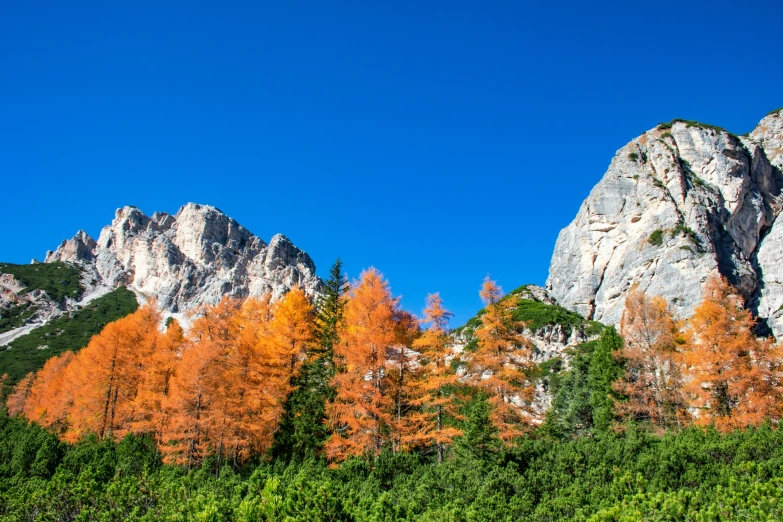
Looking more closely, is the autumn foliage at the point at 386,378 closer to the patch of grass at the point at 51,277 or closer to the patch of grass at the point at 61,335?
the patch of grass at the point at 61,335

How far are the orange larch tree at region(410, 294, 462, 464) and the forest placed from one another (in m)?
0.08

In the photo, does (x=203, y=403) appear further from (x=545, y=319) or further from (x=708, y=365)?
(x=545, y=319)

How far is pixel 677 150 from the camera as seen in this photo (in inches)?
2509

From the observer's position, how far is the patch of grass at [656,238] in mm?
55312

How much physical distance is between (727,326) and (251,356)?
2076cm

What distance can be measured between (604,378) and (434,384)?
15489 mm

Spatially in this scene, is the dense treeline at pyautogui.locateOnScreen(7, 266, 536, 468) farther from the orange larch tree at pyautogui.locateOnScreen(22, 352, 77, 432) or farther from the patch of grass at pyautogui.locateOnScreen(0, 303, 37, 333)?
the patch of grass at pyautogui.locateOnScreen(0, 303, 37, 333)

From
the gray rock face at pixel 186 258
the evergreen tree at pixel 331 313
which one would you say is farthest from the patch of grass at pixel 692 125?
the gray rock face at pixel 186 258

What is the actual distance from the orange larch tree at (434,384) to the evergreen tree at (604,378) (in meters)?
11.5

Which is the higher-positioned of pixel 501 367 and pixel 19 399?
pixel 19 399

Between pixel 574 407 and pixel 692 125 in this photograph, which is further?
pixel 692 125

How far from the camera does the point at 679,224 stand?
54875 mm

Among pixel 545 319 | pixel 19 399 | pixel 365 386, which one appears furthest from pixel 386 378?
pixel 19 399

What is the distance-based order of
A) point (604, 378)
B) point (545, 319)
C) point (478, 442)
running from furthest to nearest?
point (545, 319) < point (604, 378) < point (478, 442)
